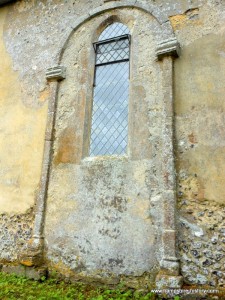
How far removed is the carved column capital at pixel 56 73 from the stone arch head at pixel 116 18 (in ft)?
0.72

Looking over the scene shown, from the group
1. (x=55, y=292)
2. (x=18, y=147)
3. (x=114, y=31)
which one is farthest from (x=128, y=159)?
(x=114, y=31)

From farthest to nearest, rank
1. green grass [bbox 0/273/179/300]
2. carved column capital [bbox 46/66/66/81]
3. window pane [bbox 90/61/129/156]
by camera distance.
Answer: carved column capital [bbox 46/66/66/81], window pane [bbox 90/61/129/156], green grass [bbox 0/273/179/300]

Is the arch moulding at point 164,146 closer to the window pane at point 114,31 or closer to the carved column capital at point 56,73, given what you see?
the carved column capital at point 56,73

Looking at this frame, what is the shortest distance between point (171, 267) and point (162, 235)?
17.2 inches

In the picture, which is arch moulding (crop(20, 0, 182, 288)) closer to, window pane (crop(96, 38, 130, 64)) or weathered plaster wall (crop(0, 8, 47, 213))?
weathered plaster wall (crop(0, 8, 47, 213))

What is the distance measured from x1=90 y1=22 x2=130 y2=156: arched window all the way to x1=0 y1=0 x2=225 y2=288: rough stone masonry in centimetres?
15

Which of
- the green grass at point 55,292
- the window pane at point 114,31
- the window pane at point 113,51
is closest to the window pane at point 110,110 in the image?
the window pane at point 113,51

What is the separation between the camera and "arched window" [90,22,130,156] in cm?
495

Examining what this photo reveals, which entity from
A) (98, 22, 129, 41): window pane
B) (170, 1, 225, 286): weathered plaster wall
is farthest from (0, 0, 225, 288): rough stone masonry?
(98, 22, 129, 41): window pane

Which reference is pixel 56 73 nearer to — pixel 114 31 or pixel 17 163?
pixel 114 31

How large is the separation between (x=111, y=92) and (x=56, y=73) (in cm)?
123

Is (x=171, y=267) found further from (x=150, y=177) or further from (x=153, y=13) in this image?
(x=153, y=13)

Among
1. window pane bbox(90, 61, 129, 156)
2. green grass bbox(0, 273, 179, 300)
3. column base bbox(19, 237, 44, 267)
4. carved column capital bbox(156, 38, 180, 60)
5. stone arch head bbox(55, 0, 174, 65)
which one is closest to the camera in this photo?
green grass bbox(0, 273, 179, 300)

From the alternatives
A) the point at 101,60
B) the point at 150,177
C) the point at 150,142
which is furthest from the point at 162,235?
the point at 101,60
